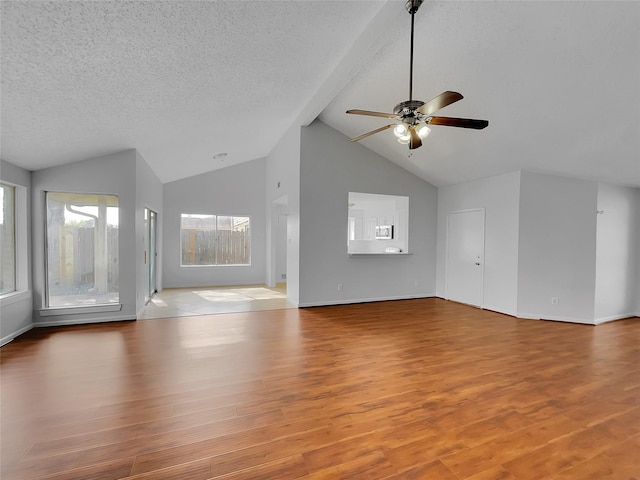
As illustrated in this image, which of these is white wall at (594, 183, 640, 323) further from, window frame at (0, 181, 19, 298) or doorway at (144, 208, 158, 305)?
window frame at (0, 181, 19, 298)

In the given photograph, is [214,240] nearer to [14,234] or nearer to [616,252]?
[14,234]

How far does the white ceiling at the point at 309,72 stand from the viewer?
2.11m

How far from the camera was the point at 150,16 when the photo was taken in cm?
198

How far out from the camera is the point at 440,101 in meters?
2.19

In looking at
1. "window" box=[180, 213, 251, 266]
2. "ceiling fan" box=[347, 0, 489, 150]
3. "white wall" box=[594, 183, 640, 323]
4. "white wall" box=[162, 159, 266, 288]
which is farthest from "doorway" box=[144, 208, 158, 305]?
"white wall" box=[594, 183, 640, 323]

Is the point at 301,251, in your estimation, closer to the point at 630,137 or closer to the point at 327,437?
the point at 327,437

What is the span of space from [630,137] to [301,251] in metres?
4.73

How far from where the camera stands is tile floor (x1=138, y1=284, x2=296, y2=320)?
4953mm

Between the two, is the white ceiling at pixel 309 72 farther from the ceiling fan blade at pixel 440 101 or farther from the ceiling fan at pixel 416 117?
the ceiling fan blade at pixel 440 101

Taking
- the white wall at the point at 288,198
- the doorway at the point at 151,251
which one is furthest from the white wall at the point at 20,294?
the white wall at the point at 288,198

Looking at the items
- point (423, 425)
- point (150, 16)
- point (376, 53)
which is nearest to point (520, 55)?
point (376, 53)

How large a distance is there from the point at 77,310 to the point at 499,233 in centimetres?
684

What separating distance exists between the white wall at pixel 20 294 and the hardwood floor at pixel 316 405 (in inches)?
8.4

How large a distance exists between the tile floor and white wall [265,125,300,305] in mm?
518
